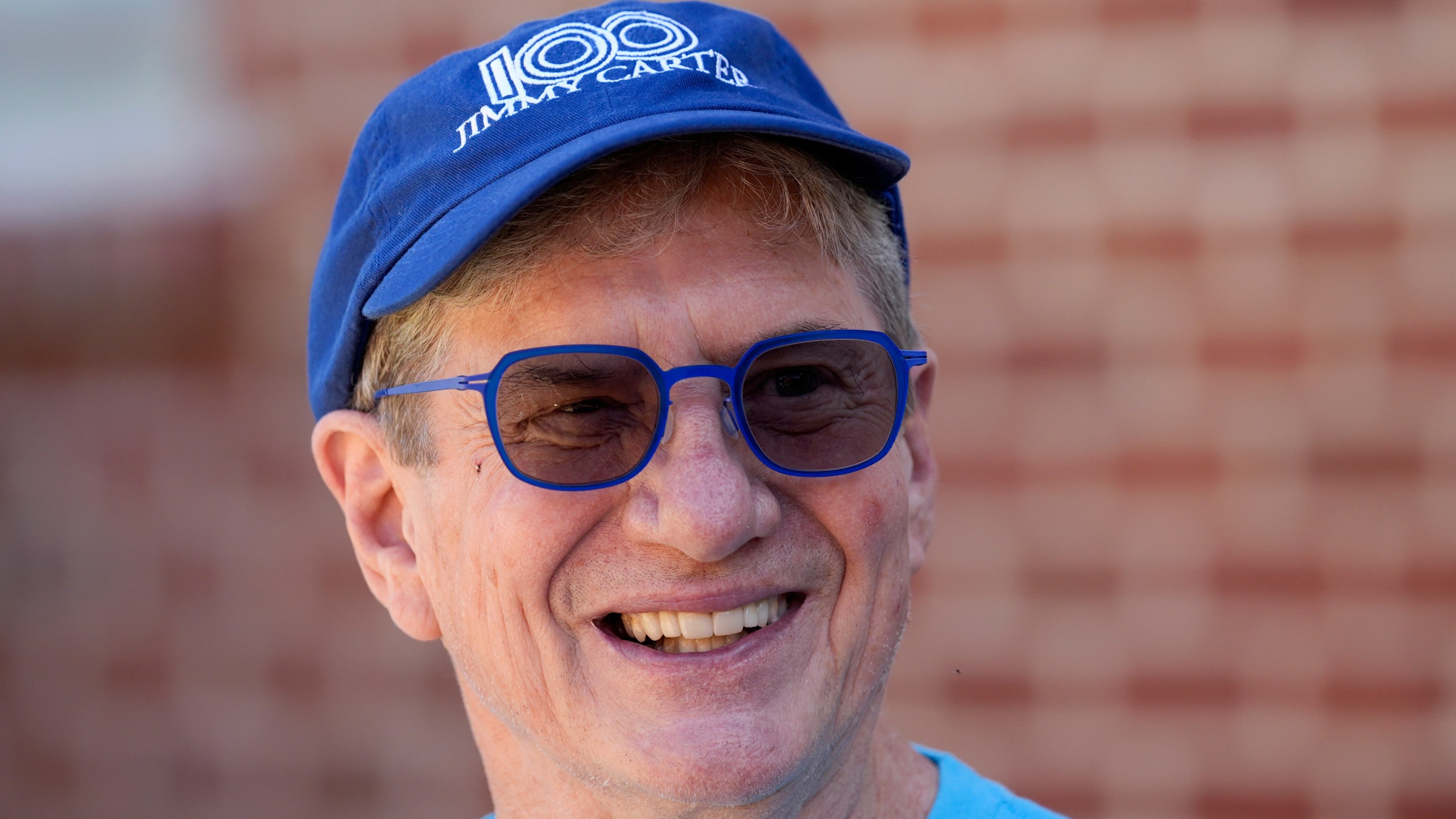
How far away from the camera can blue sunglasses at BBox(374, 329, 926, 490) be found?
5.38 feet

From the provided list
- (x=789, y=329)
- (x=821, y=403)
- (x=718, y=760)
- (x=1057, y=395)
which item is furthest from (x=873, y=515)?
(x=1057, y=395)

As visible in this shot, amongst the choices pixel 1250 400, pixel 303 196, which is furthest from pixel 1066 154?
pixel 303 196

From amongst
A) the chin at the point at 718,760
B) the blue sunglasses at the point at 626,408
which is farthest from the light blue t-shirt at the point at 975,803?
the blue sunglasses at the point at 626,408

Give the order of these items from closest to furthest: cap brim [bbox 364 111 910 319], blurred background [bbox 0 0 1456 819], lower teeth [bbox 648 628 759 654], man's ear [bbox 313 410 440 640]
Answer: cap brim [bbox 364 111 910 319], lower teeth [bbox 648 628 759 654], man's ear [bbox 313 410 440 640], blurred background [bbox 0 0 1456 819]

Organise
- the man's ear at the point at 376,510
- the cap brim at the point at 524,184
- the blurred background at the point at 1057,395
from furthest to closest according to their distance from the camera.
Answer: the blurred background at the point at 1057,395, the man's ear at the point at 376,510, the cap brim at the point at 524,184

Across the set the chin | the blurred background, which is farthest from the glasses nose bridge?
the blurred background

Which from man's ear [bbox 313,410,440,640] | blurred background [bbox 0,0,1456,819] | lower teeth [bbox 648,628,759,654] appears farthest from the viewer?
blurred background [bbox 0,0,1456,819]

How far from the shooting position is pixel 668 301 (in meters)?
1.68

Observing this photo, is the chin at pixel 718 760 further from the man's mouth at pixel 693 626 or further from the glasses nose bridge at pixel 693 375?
the glasses nose bridge at pixel 693 375

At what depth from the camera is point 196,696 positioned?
16.3 feet

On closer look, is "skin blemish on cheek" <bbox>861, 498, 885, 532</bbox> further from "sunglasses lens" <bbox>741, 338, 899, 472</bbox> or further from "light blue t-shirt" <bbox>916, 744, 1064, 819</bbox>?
"light blue t-shirt" <bbox>916, 744, 1064, 819</bbox>

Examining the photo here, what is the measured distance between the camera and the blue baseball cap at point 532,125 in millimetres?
1645

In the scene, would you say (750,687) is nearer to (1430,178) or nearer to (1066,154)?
(1066,154)

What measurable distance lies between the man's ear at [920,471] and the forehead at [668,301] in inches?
14.7
